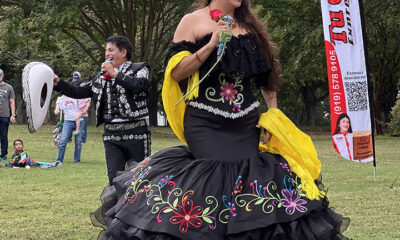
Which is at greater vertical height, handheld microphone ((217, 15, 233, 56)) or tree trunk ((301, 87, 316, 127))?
handheld microphone ((217, 15, 233, 56))

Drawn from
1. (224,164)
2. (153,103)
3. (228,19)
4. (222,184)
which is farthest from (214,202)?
(153,103)

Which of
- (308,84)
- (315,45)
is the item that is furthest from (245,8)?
(308,84)

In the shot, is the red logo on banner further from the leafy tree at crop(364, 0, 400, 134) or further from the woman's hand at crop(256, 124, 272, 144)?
the leafy tree at crop(364, 0, 400, 134)

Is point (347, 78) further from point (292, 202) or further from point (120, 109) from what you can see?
point (292, 202)

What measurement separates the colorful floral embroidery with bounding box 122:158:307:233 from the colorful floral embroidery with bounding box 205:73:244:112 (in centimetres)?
53

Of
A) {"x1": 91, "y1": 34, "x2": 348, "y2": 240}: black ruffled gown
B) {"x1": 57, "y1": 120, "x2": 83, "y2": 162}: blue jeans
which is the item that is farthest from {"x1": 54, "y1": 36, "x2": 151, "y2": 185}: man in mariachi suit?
{"x1": 57, "y1": 120, "x2": 83, "y2": 162}: blue jeans

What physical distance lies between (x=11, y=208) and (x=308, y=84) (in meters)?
38.5

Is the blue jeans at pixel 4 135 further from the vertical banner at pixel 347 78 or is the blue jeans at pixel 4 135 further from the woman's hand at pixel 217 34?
the woman's hand at pixel 217 34

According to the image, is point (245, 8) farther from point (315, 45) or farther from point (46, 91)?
point (315, 45)

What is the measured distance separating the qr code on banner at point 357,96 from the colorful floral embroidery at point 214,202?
7.36 m

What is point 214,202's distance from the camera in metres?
4.09

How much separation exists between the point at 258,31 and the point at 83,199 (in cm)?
544

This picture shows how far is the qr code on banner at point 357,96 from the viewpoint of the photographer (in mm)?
11352

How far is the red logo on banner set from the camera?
1141 centimetres
